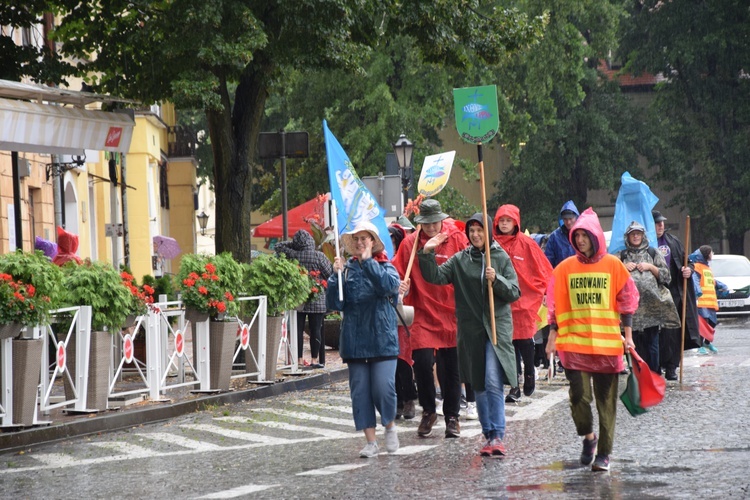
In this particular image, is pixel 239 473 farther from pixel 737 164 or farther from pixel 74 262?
pixel 737 164

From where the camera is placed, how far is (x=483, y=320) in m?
10.1

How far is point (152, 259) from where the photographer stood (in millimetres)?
43281

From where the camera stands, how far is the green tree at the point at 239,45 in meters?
17.1

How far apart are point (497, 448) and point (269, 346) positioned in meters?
7.24

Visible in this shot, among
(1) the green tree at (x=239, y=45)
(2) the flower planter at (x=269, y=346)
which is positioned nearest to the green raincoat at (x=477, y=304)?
(2) the flower planter at (x=269, y=346)

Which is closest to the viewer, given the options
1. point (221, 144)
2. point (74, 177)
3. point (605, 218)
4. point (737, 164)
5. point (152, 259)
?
point (221, 144)

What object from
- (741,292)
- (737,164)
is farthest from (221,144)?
(737,164)

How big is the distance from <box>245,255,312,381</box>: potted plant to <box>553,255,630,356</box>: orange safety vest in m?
7.55

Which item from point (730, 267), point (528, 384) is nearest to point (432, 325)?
point (528, 384)

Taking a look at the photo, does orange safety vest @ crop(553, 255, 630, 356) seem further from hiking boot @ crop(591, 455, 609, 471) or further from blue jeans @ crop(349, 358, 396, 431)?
blue jeans @ crop(349, 358, 396, 431)

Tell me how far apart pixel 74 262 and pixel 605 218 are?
5062 cm

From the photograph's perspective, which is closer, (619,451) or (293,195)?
(619,451)

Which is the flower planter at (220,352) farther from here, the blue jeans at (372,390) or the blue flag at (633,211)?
the blue jeans at (372,390)

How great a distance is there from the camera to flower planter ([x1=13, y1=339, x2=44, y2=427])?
11.6 meters
